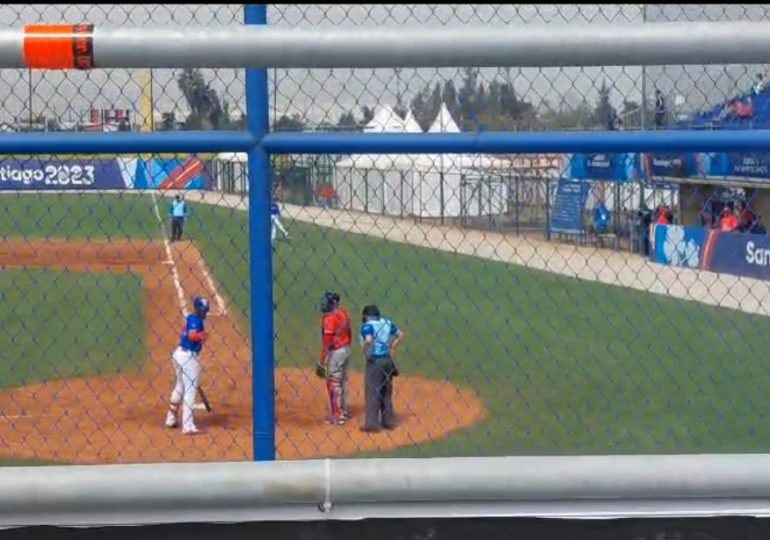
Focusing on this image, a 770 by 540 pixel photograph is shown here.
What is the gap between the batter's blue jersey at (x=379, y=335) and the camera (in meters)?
13.2

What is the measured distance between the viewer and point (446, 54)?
3480 millimetres

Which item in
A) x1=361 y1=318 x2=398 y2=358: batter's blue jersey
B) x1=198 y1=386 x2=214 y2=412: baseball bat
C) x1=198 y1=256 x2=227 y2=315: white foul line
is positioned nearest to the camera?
x1=361 y1=318 x2=398 y2=358: batter's blue jersey

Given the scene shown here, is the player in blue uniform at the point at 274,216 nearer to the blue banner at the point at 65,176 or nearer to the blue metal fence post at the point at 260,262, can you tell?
the blue metal fence post at the point at 260,262

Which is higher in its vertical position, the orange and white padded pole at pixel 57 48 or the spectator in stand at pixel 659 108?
the orange and white padded pole at pixel 57 48

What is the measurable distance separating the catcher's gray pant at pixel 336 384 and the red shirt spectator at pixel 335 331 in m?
0.09

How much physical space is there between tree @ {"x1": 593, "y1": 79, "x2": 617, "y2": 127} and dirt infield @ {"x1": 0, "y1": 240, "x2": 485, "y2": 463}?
20.8 ft

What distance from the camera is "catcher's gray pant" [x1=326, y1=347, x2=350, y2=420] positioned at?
1395 centimetres

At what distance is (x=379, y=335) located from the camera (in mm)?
13391

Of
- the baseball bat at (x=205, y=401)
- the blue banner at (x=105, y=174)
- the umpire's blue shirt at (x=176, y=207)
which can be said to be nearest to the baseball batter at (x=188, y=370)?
the baseball bat at (x=205, y=401)

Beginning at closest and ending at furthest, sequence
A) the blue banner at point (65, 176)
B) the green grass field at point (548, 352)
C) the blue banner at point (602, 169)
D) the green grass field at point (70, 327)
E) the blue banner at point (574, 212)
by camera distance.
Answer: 1. the blue banner at point (65, 176)
2. the blue banner at point (602, 169)
3. the blue banner at point (574, 212)
4. the green grass field at point (548, 352)
5. the green grass field at point (70, 327)

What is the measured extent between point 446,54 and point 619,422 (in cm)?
1082

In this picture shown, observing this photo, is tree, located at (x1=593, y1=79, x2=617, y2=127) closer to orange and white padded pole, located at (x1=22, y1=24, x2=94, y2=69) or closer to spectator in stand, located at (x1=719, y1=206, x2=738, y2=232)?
orange and white padded pole, located at (x1=22, y1=24, x2=94, y2=69)

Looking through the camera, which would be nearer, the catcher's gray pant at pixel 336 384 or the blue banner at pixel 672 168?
the blue banner at pixel 672 168

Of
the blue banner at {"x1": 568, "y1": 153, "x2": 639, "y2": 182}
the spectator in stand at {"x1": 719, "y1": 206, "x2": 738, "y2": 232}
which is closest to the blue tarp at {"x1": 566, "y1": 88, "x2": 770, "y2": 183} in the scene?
the blue banner at {"x1": 568, "y1": 153, "x2": 639, "y2": 182}
